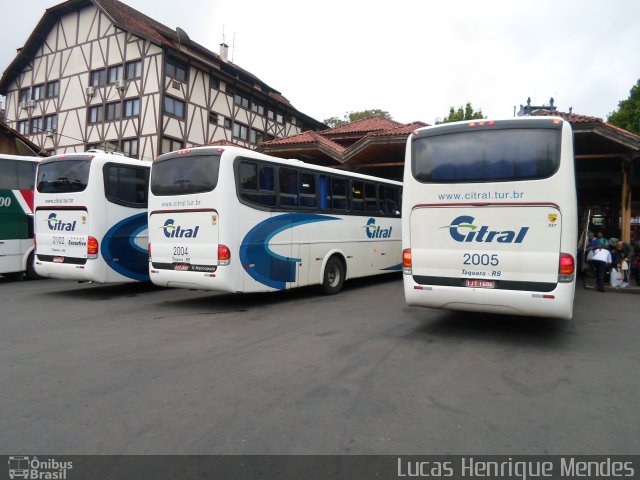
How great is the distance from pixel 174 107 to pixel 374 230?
20123 millimetres

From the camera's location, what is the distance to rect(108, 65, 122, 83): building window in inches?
1169

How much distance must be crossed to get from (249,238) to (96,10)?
28987mm

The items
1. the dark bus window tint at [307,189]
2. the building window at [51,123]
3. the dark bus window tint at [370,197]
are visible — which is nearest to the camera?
the dark bus window tint at [307,189]

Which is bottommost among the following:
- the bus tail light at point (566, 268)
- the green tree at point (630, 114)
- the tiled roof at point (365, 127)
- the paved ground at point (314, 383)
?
the paved ground at point (314, 383)

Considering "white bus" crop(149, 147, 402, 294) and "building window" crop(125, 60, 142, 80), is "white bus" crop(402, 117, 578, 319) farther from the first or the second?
"building window" crop(125, 60, 142, 80)

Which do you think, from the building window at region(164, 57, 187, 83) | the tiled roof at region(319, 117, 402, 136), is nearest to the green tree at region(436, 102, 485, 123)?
the tiled roof at region(319, 117, 402, 136)

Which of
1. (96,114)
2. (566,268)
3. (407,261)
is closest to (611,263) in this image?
(566,268)

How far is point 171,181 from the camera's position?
31.4 ft

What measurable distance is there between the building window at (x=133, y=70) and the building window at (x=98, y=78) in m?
1.82

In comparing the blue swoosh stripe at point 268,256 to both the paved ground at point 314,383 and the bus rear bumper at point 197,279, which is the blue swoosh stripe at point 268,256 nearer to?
the bus rear bumper at point 197,279

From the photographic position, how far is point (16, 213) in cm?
1351

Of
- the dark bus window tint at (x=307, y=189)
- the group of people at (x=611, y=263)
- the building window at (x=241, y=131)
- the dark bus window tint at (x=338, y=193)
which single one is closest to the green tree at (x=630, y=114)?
the group of people at (x=611, y=263)

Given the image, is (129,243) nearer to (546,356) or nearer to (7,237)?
(7,237)

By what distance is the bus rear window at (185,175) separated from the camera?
9000 mm
